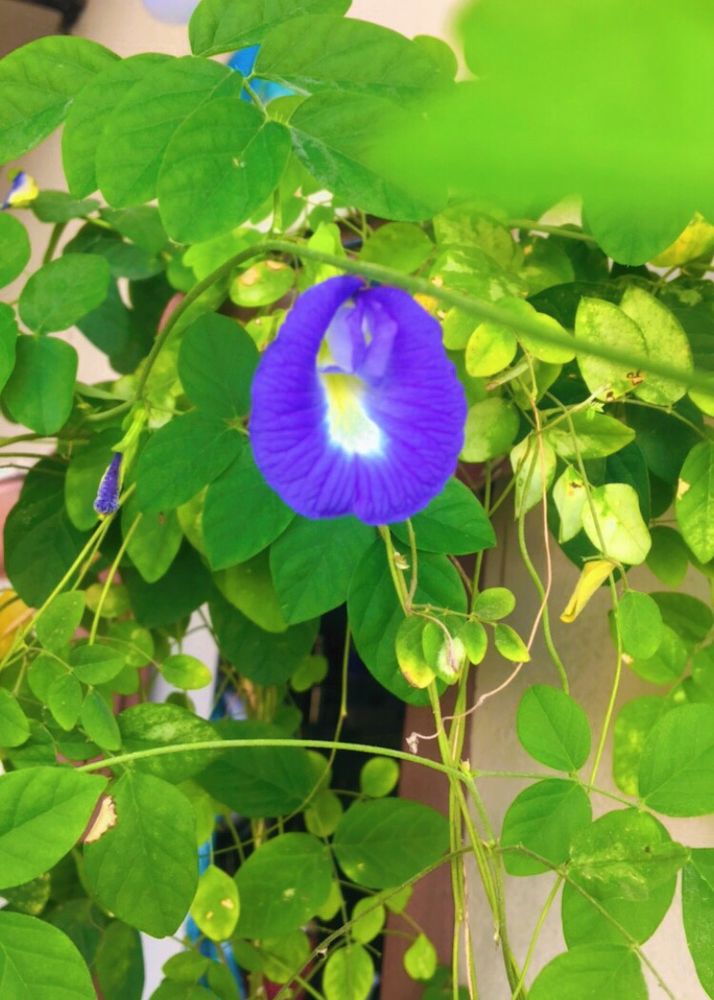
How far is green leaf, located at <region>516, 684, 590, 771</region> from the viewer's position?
1.64ft

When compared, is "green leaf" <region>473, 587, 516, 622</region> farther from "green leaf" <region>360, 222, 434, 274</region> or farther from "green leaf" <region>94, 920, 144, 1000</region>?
"green leaf" <region>94, 920, 144, 1000</region>

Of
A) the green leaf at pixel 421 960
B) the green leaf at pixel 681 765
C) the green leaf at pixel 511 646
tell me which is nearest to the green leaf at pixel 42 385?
the green leaf at pixel 511 646

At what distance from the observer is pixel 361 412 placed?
404 mm

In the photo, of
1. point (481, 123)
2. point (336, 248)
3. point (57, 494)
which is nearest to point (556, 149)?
point (481, 123)

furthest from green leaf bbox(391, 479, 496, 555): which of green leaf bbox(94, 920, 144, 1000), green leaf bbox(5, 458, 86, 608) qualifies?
green leaf bbox(94, 920, 144, 1000)

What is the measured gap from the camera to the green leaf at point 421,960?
0.81 metres

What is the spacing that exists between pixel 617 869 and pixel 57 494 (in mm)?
532

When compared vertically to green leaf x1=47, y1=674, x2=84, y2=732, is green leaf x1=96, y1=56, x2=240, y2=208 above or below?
above

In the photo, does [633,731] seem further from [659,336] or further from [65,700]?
[65,700]

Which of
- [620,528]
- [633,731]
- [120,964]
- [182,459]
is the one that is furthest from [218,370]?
[120,964]

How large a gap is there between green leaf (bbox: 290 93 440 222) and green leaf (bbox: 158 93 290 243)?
15 millimetres

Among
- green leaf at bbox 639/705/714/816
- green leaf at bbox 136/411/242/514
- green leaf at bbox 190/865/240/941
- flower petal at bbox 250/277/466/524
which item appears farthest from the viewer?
green leaf at bbox 190/865/240/941

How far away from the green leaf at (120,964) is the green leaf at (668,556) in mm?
533

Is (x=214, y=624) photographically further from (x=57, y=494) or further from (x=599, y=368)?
(x=599, y=368)
